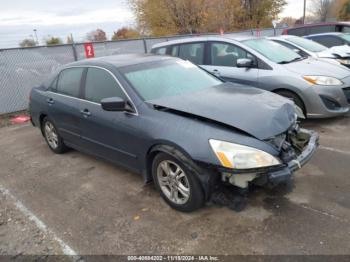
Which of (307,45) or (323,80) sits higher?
(307,45)

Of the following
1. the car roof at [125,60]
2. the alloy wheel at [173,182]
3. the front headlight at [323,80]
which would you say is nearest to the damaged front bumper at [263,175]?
the alloy wheel at [173,182]

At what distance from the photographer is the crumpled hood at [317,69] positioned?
5.81m

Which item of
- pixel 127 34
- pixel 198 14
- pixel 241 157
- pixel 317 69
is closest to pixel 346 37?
pixel 317 69

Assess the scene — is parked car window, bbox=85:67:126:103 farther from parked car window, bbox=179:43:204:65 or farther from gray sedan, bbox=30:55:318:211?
parked car window, bbox=179:43:204:65

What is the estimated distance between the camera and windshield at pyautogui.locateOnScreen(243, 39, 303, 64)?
20.6 feet

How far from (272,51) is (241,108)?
371 cm

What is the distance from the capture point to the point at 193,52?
712 centimetres

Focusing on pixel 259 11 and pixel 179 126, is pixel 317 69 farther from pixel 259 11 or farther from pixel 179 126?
pixel 259 11

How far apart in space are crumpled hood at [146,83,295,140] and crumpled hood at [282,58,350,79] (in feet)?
7.58

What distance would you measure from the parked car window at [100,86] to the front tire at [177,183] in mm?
983

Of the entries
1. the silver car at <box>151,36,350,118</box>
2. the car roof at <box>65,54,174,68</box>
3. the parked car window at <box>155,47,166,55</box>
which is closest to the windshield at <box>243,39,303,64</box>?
the silver car at <box>151,36,350,118</box>

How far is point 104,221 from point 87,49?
7.62m

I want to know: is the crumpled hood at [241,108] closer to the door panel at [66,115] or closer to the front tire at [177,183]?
the front tire at [177,183]

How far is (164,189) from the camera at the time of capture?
3555mm
